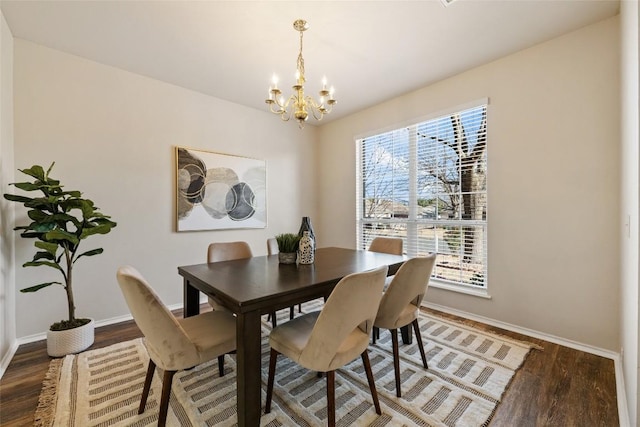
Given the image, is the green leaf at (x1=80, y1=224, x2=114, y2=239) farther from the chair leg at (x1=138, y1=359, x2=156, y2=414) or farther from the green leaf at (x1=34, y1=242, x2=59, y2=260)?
the chair leg at (x1=138, y1=359, x2=156, y2=414)

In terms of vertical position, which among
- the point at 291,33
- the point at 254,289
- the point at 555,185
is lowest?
the point at 254,289

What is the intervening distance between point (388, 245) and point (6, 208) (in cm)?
328

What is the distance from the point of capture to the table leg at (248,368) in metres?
1.24

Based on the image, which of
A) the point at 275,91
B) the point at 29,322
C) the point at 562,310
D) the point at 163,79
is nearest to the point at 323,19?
the point at 275,91

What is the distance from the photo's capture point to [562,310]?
2.30m

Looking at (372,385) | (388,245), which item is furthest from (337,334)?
(388,245)

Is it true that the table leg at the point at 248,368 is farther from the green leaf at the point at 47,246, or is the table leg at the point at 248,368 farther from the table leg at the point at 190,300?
the green leaf at the point at 47,246

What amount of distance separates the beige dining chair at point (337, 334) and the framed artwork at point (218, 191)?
2.26 meters

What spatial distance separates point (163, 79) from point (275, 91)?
195 cm

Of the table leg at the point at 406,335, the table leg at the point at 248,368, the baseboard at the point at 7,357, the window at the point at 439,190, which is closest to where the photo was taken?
the table leg at the point at 248,368

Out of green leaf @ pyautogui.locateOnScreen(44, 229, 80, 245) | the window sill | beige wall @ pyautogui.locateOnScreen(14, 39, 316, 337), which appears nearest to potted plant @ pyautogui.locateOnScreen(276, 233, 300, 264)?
green leaf @ pyautogui.locateOnScreen(44, 229, 80, 245)

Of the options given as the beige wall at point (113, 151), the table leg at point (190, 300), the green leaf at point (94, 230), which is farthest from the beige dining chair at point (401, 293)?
the beige wall at point (113, 151)

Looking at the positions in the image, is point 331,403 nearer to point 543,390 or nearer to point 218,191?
point 543,390

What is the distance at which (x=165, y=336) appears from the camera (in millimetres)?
1254
